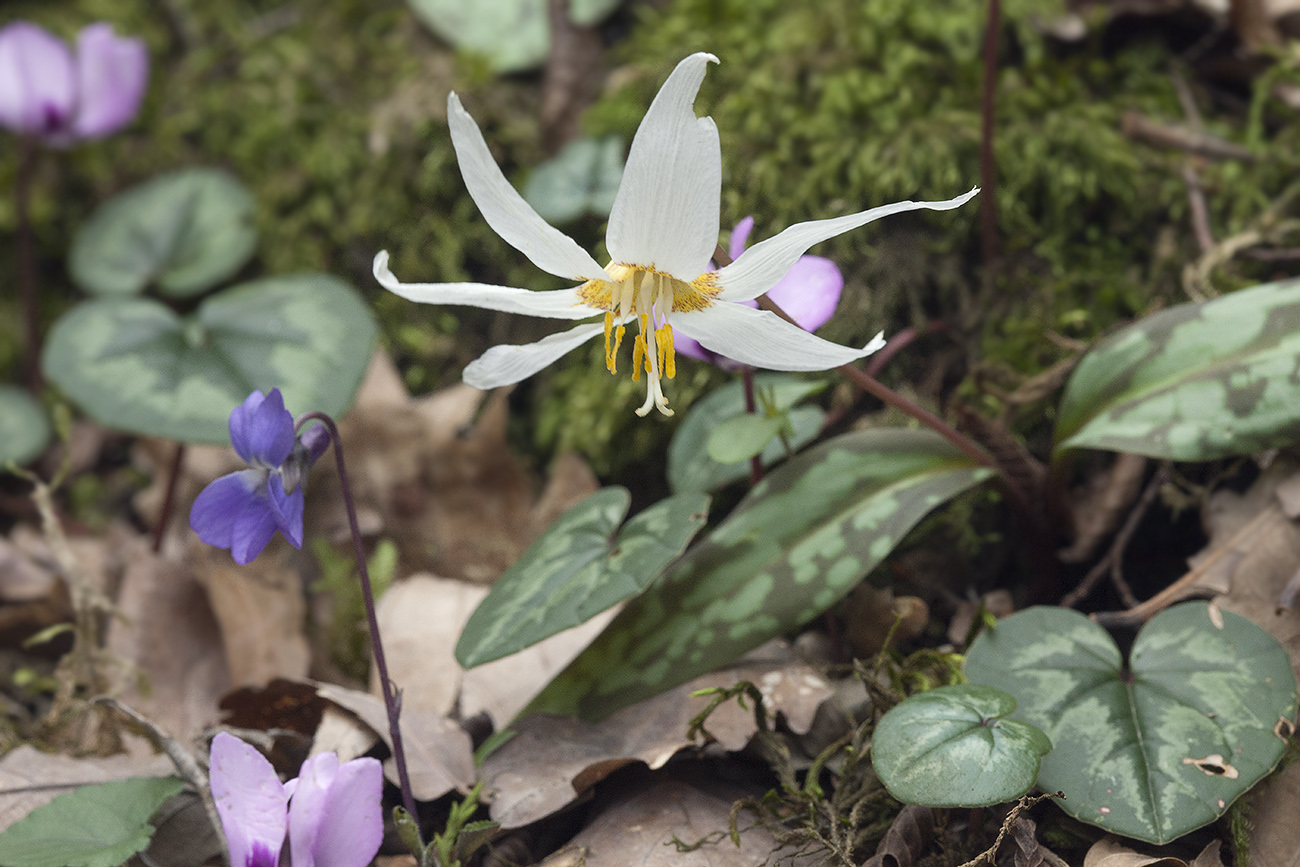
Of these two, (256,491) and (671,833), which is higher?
(256,491)

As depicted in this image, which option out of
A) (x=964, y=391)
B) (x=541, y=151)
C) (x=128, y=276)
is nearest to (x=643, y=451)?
(x=964, y=391)

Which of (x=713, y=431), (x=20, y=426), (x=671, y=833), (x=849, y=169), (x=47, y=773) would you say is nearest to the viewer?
(x=671, y=833)

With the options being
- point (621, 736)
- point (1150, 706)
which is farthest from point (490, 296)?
point (1150, 706)

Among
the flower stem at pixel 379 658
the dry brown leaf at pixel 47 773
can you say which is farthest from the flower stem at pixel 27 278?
the flower stem at pixel 379 658

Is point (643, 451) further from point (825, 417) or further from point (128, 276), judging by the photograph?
point (128, 276)

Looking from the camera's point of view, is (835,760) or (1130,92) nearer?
(835,760)

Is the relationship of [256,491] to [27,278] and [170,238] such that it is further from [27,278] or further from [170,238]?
[27,278]

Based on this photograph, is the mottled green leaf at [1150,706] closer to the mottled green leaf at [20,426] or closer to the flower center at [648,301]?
the flower center at [648,301]
